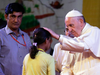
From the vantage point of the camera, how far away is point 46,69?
1617mm

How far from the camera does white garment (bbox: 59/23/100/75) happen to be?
1624 mm

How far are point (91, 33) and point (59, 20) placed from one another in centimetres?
236

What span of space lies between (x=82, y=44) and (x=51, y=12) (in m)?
2.58

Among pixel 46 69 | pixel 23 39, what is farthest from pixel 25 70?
pixel 23 39

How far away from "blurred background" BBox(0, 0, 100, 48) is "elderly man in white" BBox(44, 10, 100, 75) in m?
1.81

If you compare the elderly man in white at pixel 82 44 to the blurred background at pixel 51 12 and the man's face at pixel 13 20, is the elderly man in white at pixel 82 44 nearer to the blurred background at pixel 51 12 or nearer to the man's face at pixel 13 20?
the man's face at pixel 13 20

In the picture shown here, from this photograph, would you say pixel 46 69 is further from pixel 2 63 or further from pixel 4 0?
pixel 4 0

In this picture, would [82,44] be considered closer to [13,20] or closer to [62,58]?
[62,58]

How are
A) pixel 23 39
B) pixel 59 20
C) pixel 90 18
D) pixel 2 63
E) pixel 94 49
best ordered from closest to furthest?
1. pixel 94 49
2. pixel 2 63
3. pixel 23 39
4. pixel 90 18
5. pixel 59 20

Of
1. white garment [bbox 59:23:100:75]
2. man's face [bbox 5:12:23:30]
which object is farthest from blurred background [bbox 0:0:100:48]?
white garment [bbox 59:23:100:75]

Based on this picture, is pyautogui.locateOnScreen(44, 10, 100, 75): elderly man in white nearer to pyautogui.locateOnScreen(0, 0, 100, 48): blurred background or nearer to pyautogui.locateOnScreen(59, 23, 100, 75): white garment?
pyautogui.locateOnScreen(59, 23, 100, 75): white garment

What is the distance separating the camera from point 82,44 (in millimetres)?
1633

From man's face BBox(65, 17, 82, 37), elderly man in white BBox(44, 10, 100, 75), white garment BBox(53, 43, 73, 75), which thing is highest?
man's face BBox(65, 17, 82, 37)

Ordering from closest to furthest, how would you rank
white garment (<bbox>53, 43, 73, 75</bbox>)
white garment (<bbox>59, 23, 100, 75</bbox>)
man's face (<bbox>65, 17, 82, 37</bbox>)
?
white garment (<bbox>59, 23, 100, 75</bbox>) → man's face (<bbox>65, 17, 82, 37</bbox>) → white garment (<bbox>53, 43, 73, 75</bbox>)
